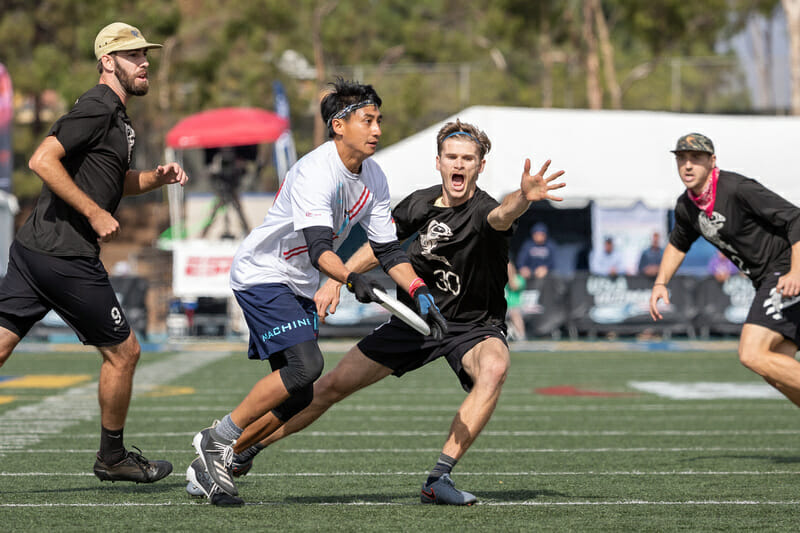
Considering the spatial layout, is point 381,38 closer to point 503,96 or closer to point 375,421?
point 503,96

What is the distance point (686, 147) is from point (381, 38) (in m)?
48.3

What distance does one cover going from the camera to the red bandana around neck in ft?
24.4

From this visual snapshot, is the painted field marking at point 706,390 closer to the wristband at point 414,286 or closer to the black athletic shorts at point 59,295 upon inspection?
the wristband at point 414,286

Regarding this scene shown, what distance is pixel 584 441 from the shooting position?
877 centimetres

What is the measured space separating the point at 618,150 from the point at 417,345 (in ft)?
51.7

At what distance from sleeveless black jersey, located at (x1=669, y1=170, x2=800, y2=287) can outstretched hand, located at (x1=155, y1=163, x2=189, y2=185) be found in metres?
3.28

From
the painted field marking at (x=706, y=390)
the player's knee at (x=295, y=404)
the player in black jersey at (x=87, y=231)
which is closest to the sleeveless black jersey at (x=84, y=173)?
the player in black jersey at (x=87, y=231)

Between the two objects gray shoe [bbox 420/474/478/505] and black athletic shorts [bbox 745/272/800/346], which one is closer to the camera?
gray shoe [bbox 420/474/478/505]

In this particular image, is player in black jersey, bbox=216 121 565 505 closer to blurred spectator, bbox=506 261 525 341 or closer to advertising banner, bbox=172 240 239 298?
blurred spectator, bbox=506 261 525 341

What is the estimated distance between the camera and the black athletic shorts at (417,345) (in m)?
6.27

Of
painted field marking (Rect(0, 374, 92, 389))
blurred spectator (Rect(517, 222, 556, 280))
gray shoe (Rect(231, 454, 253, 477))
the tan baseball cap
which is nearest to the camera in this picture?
the tan baseball cap

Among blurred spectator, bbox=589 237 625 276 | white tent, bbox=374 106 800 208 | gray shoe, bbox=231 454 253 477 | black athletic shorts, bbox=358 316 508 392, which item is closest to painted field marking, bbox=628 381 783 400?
black athletic shorts, bbox=358 316 508 392

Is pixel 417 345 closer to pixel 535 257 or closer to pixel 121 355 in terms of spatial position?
pixel 121 355

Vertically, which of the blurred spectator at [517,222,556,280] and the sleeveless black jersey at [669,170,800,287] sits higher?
the sleeveless black jersey at [669,170,800,287]
